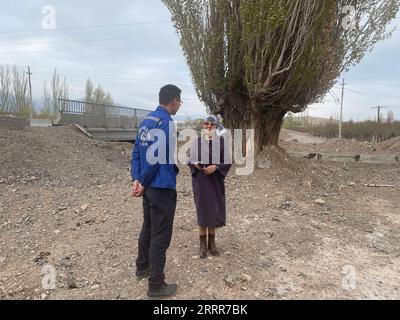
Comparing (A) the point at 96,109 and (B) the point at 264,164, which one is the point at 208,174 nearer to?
(B) the point at 264,164

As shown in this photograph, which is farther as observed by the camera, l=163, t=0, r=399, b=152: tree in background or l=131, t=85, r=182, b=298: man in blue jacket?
l=163, t=0, r=399, b=152: tree in background

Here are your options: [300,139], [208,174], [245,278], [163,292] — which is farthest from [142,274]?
[300,139]

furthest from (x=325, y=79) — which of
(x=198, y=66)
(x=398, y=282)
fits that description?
(x=398, y=282)

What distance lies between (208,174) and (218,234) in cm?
131

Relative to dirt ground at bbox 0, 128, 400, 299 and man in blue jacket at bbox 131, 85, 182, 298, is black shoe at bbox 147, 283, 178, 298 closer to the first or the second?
man in blue jacket at bbox 131, 85, 182, 298

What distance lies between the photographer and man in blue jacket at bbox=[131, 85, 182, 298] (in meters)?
3.45

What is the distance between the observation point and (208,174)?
427cm

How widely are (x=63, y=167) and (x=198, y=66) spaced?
389 cm

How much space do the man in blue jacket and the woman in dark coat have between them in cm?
76

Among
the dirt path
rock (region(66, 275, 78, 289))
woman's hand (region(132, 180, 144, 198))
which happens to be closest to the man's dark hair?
woman's hand (region(132, 180, 144, 198))

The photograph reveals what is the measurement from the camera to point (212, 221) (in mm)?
4293

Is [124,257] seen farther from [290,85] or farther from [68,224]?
[290,85]

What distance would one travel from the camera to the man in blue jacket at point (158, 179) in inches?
136

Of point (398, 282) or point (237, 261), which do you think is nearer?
point (398, 282)
